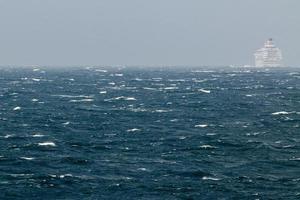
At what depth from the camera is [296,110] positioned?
328ft

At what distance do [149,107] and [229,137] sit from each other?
125 ft

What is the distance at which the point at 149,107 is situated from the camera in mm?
104812

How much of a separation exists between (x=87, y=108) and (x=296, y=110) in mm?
37131

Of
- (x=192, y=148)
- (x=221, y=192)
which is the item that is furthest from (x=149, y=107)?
(x=221, y=192)

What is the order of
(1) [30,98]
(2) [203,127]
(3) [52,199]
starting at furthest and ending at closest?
(1) [30,98] → (2) [203,127] → (3) [52,199]

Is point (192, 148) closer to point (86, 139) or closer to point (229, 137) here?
point (229, 137)

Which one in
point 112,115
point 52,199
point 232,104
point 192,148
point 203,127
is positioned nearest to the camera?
point 52,199

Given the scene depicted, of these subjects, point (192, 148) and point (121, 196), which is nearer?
point (121, 196)

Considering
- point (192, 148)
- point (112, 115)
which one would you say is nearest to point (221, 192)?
point (192, 148)

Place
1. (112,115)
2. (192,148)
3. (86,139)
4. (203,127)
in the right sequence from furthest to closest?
(112,115) → (203,127) → (86,139) → (192,148)

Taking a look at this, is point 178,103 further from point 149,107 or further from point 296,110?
point 296,110

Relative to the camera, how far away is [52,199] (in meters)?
40.9

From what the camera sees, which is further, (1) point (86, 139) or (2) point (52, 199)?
(1) point (86, 139)

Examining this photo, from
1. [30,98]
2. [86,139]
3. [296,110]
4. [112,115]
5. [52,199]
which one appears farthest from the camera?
[30,98]
